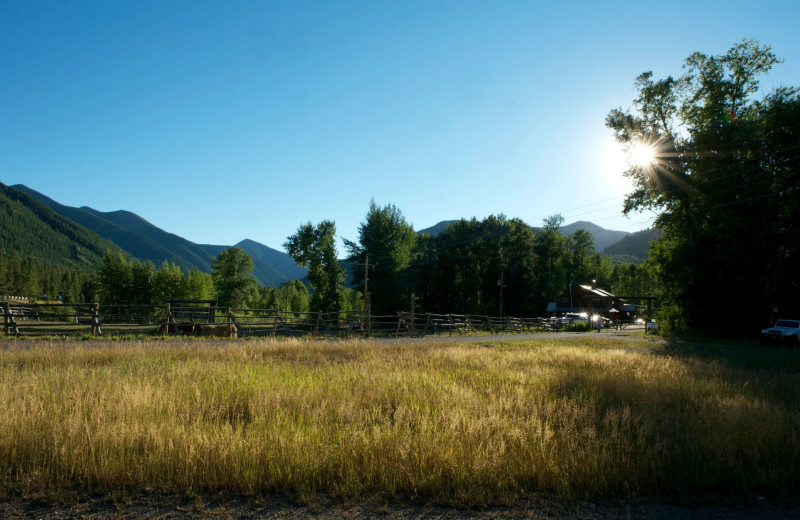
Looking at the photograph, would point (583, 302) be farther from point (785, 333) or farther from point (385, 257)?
point (785, 333)

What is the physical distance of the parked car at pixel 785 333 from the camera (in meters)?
21.6

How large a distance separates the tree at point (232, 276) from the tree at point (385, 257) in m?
34.3

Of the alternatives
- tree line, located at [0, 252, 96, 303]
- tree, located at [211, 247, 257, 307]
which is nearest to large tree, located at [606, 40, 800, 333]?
tree, located at [211, 247, 257, 307]

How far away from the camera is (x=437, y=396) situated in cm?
642

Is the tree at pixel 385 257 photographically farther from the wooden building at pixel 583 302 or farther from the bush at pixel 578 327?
the wooden building at pixel 583 302

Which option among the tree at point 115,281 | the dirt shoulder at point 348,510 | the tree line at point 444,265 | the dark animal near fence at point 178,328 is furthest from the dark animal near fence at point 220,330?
the tree at point 115,281

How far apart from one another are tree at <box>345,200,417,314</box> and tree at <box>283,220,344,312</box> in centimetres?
367

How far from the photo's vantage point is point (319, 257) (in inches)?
2399

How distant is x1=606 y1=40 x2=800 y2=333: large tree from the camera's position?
2539 centimetres

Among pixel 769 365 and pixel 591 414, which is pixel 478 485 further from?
pixel 769 365

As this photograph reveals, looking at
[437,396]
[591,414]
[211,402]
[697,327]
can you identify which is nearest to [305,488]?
[211,402]

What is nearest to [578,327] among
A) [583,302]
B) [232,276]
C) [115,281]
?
[583,302]

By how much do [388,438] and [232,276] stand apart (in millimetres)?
84750

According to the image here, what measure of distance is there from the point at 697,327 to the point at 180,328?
32847mm
